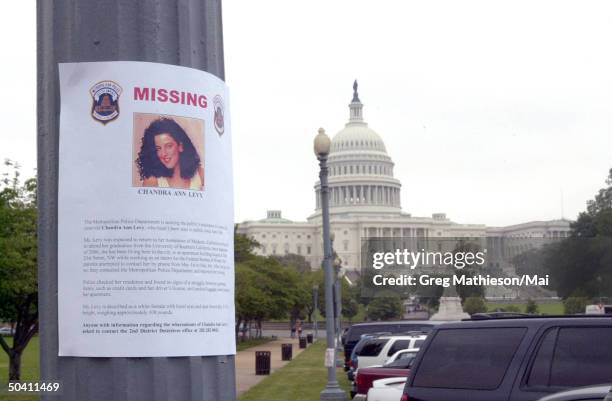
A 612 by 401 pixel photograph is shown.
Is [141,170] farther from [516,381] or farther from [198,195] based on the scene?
[516,381]

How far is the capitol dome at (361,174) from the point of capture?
184 m

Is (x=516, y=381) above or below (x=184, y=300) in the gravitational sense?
below

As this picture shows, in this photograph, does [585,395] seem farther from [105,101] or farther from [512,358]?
[105,101]

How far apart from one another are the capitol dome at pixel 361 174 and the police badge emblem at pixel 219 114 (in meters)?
175

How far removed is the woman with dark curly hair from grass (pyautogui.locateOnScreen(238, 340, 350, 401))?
20461 mm

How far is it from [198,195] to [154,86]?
1.85ft

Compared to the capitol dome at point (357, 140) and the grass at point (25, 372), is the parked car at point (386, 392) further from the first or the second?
the capitol dome at point (357, 140)

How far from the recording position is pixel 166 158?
5117mm

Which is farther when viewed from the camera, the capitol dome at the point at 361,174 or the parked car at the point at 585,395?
the capitol dome at the point at 361,174

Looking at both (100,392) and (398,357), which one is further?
(398,357)

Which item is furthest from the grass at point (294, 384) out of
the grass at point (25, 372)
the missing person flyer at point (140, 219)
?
the missing person flyer at point (140, 219)

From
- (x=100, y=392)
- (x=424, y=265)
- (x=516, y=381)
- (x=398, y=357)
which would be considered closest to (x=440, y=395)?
(x=516, y=381)

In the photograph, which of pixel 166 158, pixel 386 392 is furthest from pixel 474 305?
pixel 166 158

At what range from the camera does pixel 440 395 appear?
8391mm
